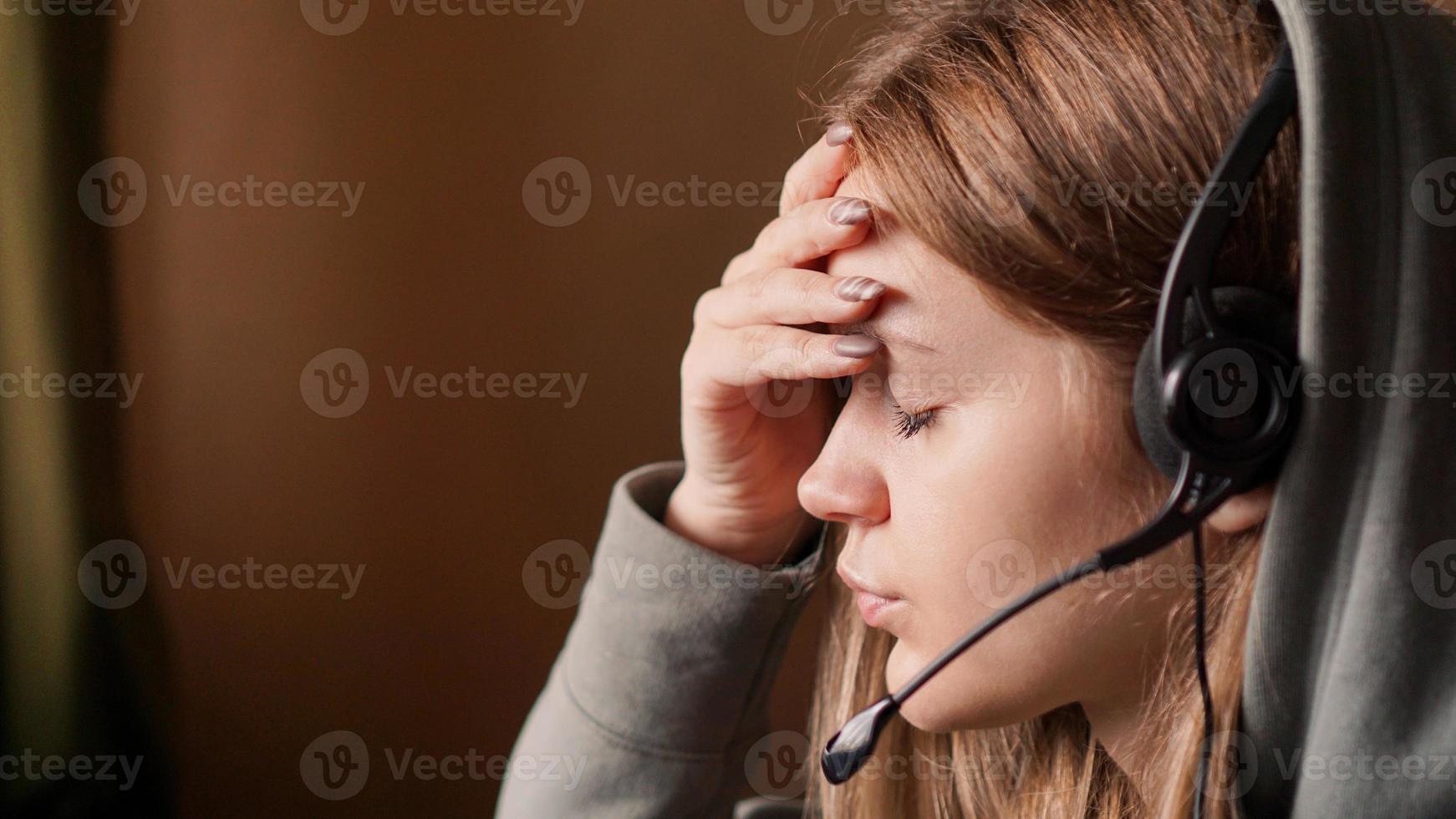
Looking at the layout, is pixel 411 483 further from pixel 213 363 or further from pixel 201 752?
pixel 201 752

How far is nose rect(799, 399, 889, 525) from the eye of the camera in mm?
675

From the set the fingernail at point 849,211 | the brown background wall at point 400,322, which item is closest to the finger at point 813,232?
the fingernail at point 849,211

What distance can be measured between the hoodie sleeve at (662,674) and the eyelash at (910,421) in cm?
24

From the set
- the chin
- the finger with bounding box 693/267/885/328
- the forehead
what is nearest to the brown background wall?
the finger with bounding box 693/267/885/328

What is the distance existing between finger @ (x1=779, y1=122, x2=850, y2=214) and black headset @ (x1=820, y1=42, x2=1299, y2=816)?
24 cm

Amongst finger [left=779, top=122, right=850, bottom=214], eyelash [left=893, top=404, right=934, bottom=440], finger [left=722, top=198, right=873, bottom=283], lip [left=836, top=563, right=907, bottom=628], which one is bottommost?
lip [left=836, top=563, right=907, bottom=628]

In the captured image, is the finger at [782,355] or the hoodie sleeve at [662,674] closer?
the finger at [782,355]

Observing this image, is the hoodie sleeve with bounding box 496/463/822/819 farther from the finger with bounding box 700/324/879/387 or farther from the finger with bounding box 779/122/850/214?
the finger with bounding box 779/122/850/214

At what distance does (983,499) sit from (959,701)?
14cm

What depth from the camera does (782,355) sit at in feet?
2.43

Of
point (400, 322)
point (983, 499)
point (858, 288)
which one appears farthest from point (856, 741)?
point (400, 322)

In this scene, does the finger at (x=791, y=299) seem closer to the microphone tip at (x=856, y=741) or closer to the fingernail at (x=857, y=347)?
the fingernail at (x=857, y=347)

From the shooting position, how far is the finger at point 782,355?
0.66 metres

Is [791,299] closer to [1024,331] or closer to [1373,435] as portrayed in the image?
[1024,331]
